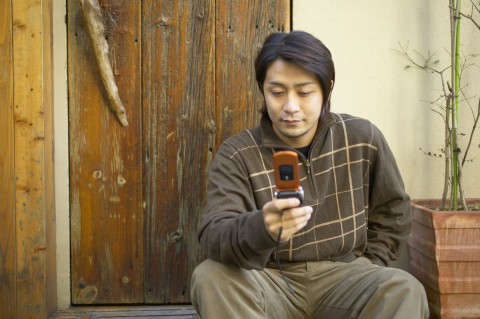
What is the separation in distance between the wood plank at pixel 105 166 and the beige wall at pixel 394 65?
→ 84 cm

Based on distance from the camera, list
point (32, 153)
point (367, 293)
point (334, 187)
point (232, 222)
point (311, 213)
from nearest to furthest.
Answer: point (232, 222)
point (367, 293)
point (311, 213)
point (334, 187)
point (32, 153)

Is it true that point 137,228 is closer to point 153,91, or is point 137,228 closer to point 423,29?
point 153,91

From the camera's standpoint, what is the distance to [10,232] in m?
2.87

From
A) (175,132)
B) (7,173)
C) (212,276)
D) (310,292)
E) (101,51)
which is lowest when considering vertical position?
(310,292)

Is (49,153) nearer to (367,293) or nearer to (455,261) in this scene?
(367,293)

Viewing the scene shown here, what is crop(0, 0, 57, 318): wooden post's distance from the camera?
9.27 ft

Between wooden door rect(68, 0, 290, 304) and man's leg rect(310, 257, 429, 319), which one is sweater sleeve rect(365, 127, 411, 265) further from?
wooden door rect(68, 0, 290, 304)

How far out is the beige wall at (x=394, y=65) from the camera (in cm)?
302

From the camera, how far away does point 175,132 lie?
10.0 feet

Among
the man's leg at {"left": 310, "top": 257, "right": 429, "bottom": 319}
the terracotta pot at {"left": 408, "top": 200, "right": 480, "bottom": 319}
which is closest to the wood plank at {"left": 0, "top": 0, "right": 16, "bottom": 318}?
the man's leg at {"left": 310, "top": 257, "right": 429, "bottom": 319}

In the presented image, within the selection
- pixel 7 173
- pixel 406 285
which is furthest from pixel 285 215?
pixel 7 173

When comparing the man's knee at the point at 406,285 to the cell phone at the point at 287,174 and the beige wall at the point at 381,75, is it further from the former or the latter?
the beige wall at the point at 381,75

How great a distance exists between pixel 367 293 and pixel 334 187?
1.48 feet

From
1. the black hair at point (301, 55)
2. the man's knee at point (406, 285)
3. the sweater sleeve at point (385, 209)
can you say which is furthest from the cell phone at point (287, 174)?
the sweater sleeve at point (385, 209)
